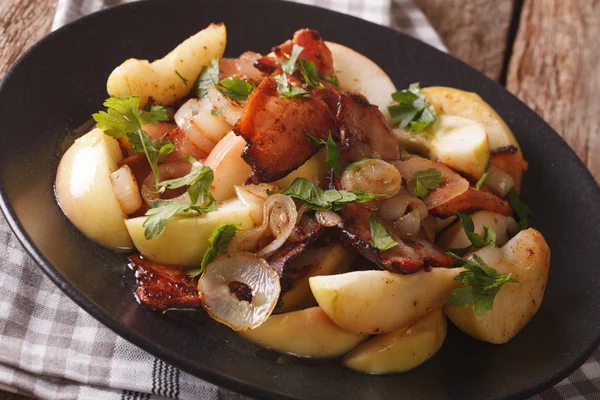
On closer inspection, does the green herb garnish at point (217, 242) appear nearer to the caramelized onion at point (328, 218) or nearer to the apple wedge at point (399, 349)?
the caramelized onion at point (328, 218)

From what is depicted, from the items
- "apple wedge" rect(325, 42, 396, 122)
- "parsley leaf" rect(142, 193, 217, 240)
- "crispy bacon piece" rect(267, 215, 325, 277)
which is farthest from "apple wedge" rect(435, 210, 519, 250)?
"parsley leaf" rect(142, 193, 217, 240)

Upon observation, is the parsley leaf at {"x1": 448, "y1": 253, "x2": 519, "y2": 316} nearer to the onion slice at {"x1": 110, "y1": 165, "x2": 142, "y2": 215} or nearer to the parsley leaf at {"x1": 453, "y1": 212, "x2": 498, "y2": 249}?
the parsley leaf at {"x1": 453, "y1": 212, "x2": 498, "y2": 249}

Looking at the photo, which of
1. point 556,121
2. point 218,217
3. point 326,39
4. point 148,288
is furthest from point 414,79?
point 148,288

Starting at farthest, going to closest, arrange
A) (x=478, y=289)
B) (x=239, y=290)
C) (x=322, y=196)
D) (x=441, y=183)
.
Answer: (x=441, y=183) < (x=322, y=196) < (x=478, y=289) < (x=239, y=290)

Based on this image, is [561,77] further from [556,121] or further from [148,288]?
[148,288]

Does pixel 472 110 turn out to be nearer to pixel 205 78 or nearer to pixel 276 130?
pixel 276 130

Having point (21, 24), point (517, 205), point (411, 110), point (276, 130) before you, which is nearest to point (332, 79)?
point (411, 110)
